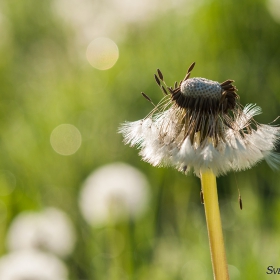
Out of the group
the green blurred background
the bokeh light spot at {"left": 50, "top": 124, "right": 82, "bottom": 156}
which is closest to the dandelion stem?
the green blurred background

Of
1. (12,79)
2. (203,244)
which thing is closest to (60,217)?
(203,244)

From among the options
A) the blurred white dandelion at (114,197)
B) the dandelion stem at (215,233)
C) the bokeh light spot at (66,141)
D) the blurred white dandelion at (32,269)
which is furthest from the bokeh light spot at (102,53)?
the dandelion stem at (215,233)

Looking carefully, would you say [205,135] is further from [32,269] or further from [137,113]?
[137,113]

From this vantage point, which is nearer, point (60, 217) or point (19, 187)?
point (60, 217)

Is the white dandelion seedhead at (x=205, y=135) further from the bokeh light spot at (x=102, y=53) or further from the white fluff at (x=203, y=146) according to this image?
the bokeh light spot at (x=102, y=53)

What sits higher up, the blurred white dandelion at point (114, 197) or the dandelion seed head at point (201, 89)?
the blurred white dandelion at point (114, 197)

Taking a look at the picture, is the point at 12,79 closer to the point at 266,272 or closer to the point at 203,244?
the point at 203,244

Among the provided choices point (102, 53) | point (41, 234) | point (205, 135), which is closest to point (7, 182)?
point (41, 234)
